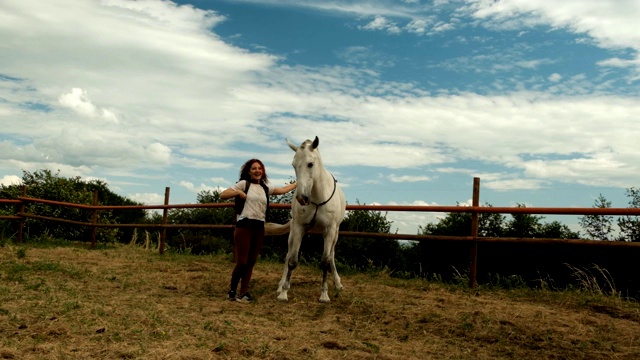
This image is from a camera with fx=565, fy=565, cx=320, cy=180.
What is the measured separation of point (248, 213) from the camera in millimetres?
6691

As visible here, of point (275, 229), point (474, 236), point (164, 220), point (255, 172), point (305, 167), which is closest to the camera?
point (305, 167)

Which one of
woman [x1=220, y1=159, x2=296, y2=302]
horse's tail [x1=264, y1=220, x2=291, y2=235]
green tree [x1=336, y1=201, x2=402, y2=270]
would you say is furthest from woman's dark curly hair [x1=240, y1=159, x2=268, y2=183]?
green tree [x1=336, y1=201, x2=402, y2=270]

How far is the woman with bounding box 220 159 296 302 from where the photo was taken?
6.70m

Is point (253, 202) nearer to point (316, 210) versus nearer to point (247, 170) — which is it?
point (247, 170)

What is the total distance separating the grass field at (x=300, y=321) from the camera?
4.80 m

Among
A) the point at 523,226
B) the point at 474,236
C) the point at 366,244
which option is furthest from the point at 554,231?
the point at 474,236

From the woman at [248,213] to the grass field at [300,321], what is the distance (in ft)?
1.37

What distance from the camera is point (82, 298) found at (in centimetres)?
673

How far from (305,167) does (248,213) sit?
1070mm

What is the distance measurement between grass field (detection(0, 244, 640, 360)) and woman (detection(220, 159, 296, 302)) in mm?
417

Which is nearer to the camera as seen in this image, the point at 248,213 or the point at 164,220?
the point at 248,213

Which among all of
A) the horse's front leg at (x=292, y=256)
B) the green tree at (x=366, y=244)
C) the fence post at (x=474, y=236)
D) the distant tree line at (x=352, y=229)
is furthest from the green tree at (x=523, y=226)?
the horse's front leg at (x=292, y=256)

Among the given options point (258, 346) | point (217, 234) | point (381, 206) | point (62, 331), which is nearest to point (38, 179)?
point (217, 234)

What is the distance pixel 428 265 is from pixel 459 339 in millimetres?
12156
